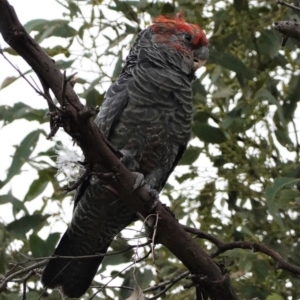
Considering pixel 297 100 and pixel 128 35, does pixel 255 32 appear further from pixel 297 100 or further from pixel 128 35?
pixel 128 35

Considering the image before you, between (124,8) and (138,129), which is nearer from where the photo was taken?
(138,129)

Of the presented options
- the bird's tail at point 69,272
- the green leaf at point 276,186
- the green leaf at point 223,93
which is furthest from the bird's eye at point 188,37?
the bird's tail at point 69,272

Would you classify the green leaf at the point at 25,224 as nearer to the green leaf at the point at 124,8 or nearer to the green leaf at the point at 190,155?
the green leaf at the point at 190,155

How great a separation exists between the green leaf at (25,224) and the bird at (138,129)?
19cm

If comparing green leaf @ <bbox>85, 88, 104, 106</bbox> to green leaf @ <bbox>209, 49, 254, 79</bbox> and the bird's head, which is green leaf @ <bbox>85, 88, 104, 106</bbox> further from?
Result: green leaf @ <bbox>209, 49, 254, 79</bbox>

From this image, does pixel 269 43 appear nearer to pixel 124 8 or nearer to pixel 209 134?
pixel 209 134

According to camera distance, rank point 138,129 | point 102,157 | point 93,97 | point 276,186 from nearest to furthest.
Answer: point 102,157
point 276,186
point 138,129
point 93,97

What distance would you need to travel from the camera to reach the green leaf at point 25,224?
226 centimetres

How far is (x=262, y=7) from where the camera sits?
236 cm

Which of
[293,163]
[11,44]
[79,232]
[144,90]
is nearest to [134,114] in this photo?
[144,90]

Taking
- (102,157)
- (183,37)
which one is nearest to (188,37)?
(183,37)

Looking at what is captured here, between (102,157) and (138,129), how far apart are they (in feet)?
1.99

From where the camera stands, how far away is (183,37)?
89.0 inches

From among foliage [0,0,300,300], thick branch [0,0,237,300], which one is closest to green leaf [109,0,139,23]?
foliage [0,0,300,300]
